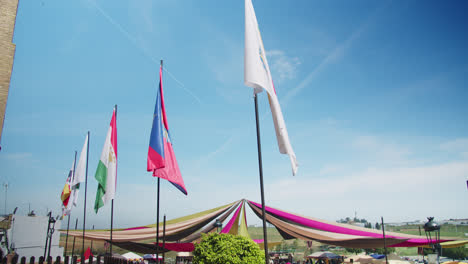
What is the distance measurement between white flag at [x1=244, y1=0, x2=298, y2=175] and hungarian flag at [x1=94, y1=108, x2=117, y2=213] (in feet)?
18.2

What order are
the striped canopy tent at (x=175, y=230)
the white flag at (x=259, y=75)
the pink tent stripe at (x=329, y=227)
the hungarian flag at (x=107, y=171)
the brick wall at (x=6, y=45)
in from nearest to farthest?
1. the white flag at (x=259, y=75)
2. the brick wall at (x=6, y=45)
3. the hungarian flag at (x=107, y=171)
4. the pink tent stripe at (x=329, y=227)
5. the striped canopy tent at (x=175, y=230)

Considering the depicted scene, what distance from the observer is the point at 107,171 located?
8797 mm

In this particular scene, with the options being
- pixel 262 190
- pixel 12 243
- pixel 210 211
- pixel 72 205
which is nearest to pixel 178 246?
pixel 210 211

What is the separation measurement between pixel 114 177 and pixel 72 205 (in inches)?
200

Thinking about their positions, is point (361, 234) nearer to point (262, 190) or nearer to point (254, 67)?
point (262, 190)

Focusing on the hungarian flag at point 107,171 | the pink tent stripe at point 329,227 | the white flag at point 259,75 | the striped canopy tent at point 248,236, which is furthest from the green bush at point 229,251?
the pink tent stripe at point 329,227

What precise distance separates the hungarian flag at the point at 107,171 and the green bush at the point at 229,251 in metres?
3.93

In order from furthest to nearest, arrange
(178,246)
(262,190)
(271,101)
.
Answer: (178,246)
(271,101)
(262,190)

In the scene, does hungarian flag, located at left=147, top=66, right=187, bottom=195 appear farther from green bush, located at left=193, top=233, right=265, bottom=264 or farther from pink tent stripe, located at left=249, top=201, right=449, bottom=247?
pink tent stripe, located at left=249, top=201, right=449, bottom=247

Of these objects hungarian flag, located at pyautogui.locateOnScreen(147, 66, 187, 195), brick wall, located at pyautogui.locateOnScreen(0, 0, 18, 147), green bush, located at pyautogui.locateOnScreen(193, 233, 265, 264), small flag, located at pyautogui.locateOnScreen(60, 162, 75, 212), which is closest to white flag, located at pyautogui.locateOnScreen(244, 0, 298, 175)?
green bush, located at pyautogui.locateOnScreen(193, 233, 265, 264)

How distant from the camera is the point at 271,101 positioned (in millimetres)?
4980

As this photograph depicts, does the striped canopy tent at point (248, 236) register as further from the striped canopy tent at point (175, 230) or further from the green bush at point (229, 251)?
the green bush at point (229, 251)

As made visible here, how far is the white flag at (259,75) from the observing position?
4.74m

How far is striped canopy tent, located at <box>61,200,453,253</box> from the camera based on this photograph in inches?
431
